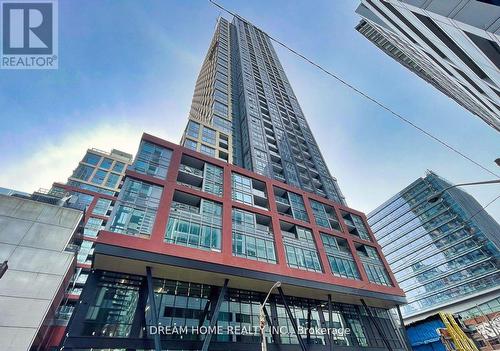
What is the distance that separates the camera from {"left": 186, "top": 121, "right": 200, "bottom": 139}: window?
35.6m

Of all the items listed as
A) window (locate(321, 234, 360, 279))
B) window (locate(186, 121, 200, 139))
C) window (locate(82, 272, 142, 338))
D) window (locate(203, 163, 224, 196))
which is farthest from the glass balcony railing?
window (locate(82, 272, 142, 338))

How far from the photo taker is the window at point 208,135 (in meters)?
36.5

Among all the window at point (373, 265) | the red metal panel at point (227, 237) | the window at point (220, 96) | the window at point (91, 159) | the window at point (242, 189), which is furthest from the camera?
the window at point (91, 159)

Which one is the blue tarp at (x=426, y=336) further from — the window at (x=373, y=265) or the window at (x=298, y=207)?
the window at (x=298, y=207)

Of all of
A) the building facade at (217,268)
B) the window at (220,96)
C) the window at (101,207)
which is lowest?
the building facade at (217,268)

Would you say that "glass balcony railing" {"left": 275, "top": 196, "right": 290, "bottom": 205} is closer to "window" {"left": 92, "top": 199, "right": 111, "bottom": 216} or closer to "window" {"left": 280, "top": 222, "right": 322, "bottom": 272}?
"window" {"left": 280, "top": 222, "right": 322, "bottom": 272}

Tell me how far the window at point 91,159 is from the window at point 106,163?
1.17 m

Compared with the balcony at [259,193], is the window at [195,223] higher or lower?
lower

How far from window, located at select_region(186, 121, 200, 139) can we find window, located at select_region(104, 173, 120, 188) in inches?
1183

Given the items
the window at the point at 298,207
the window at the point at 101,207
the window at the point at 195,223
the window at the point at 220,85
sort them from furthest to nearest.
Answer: the window at the point at 220,85 < the window at the point at 101,207 < the window at the point at 298,207 < the window at the point at 195,223

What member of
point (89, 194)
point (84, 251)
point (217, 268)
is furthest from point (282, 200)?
point (89, 194)

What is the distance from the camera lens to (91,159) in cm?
5750

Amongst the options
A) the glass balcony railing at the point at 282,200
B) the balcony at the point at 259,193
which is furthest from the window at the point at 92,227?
the glass balcony railing at the point at 282,200

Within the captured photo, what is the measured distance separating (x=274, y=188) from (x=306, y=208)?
15.8 ft
